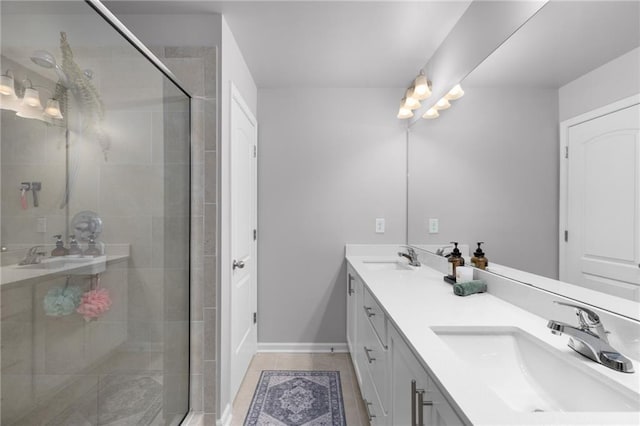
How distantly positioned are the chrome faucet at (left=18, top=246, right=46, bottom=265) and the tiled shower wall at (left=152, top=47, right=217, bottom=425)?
3.22ft

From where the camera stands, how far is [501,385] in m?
1.03

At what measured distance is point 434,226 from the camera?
2.38m

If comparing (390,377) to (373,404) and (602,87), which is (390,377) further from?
(602,87)

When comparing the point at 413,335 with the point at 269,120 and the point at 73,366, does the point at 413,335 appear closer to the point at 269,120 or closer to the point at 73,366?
the point at 73,366

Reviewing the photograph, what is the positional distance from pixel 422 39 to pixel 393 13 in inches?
14.5

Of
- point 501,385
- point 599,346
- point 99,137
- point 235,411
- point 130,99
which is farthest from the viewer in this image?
point 235,411

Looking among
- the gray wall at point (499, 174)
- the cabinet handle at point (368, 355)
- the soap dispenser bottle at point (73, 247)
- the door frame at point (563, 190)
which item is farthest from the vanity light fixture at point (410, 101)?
→ the soap dispenser bottle at point (73, 247)

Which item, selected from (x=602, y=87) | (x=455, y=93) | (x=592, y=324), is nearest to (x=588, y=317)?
(x=592, y=324)

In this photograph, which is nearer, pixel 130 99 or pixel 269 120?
pixel 130 99

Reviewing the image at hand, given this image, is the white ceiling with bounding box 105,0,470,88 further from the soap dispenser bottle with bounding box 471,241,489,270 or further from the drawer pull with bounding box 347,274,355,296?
the drawer pull with bounding box 347,274,355,296

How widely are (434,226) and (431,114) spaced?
2.62 feet

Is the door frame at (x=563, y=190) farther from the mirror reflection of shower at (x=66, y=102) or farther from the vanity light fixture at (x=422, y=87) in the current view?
the mirror reflection of shower at (x=66, y=102)

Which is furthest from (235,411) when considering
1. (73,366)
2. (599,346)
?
(599,346)

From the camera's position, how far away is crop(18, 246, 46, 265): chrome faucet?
2.96 feet
